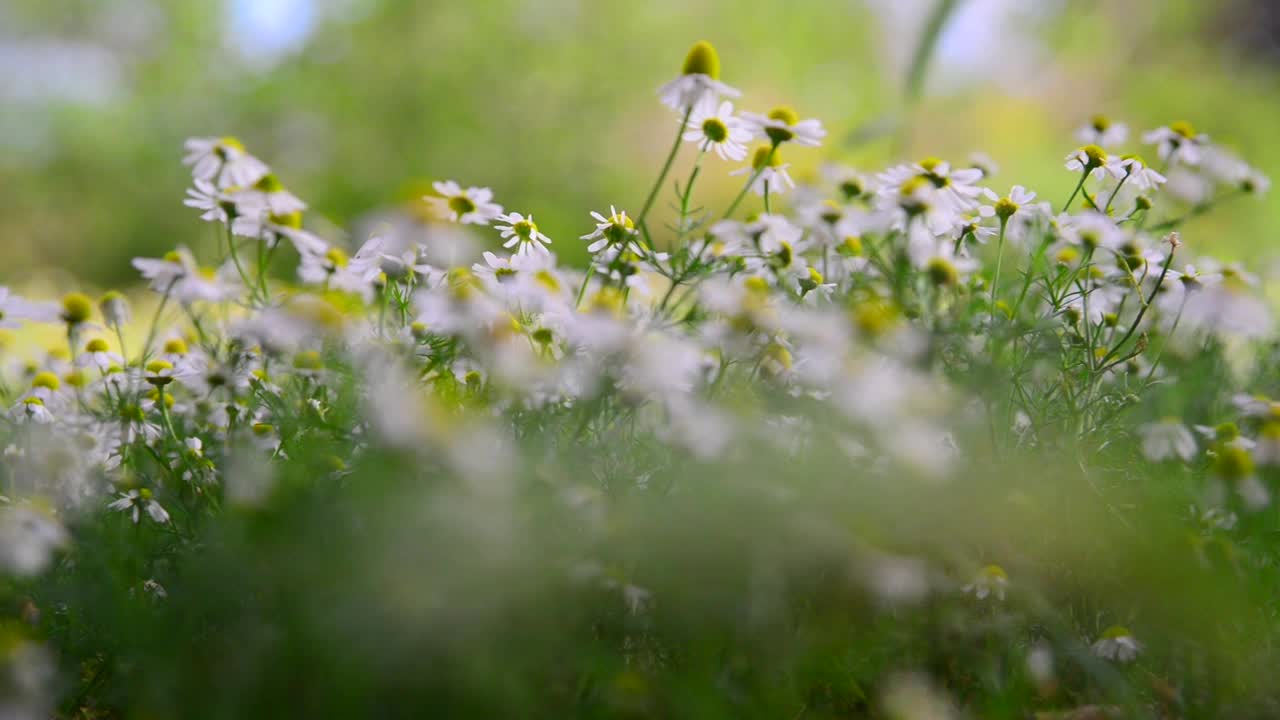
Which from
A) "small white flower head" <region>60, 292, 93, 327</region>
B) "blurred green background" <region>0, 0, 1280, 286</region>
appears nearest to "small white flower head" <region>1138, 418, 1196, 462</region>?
"small white flower head" <region>60, 292, 93, 327</region>

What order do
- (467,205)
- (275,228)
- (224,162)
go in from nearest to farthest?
(275,228), (467,205), (224,162)

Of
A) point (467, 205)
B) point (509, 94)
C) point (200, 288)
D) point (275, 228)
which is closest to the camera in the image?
point (200, 288)

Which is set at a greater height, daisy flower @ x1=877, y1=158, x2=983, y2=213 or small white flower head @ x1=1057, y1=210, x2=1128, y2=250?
daisy flower @ x1=877, y1=158, x2=983, y2=213

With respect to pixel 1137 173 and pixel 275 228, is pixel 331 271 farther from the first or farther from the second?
pixel 1137 173

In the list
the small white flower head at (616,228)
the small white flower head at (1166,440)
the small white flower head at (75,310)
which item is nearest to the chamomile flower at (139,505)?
the small white flower head at (75,310)

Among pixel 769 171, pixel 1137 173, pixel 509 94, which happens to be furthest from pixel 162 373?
pixel 509 94

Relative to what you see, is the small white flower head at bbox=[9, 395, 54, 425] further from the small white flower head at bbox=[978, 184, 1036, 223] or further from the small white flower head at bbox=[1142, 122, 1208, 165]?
the small white flower head at bbox=[1142, 122, 1208, 165]

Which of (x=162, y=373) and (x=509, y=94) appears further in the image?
(x=509, y=94)
